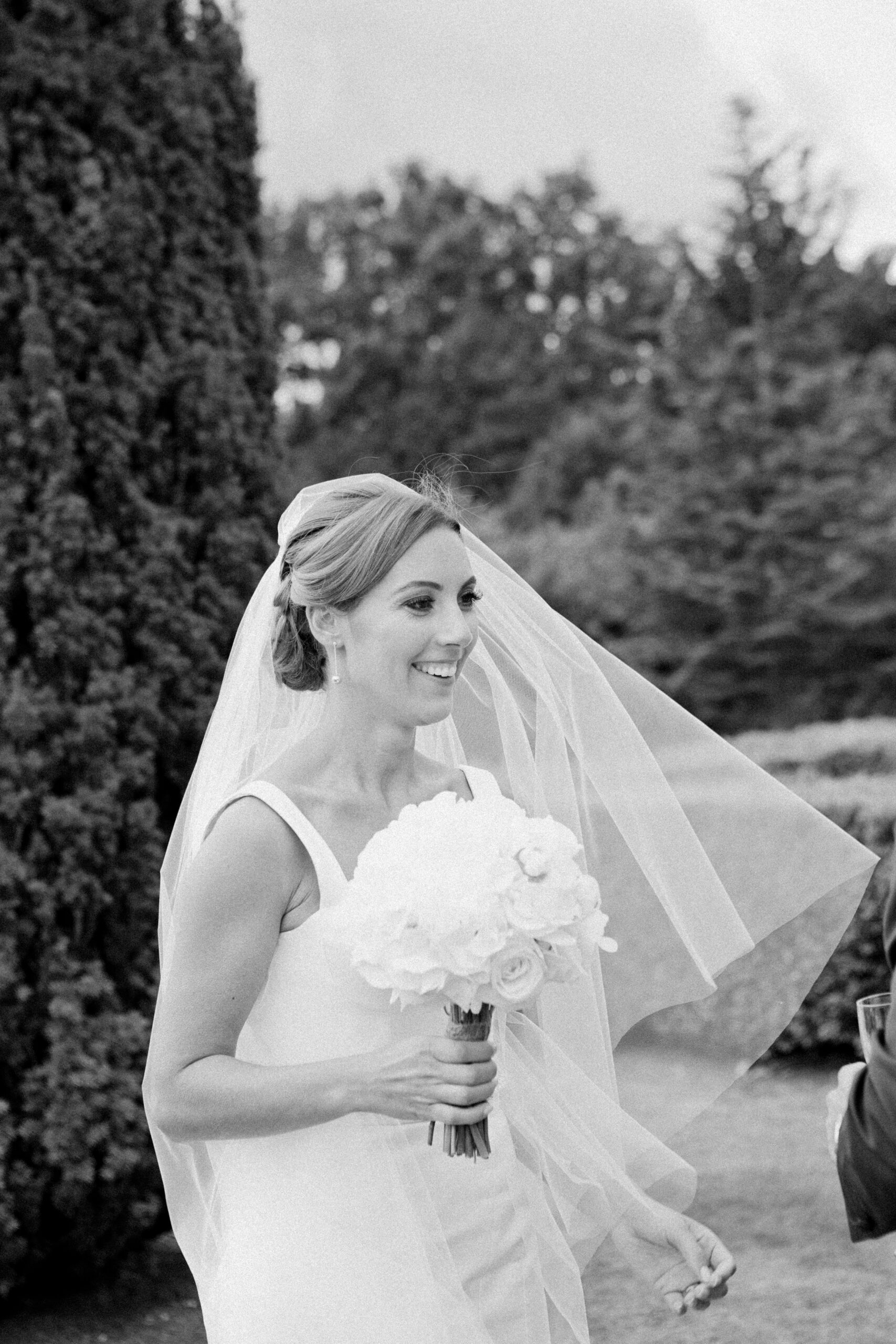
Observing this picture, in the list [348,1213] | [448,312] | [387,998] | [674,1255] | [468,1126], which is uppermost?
[448,312]

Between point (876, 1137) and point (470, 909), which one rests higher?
point (470, 909)

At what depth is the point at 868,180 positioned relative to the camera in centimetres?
2442

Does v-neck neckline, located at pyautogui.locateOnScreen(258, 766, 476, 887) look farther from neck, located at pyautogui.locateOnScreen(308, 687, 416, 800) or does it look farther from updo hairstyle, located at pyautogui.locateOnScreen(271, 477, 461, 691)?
updo hairstyle, located at pyautogui.locateOnScreen(271, 477, 461, 691)

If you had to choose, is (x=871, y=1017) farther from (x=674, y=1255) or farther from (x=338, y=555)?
(x=338, y=555)

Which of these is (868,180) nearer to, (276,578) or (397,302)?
(397,302)

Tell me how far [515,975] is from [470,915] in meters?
0.13

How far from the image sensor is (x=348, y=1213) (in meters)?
2.47

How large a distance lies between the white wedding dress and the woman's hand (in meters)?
0.21

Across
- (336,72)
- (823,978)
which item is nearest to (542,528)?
(336,72)

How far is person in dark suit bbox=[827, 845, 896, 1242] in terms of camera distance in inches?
74.7

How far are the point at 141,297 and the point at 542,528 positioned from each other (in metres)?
25.2

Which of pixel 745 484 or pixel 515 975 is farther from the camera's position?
pixel 745 484

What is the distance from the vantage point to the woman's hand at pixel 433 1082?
2.18 meters

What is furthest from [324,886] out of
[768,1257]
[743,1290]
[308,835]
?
[768,1257]
